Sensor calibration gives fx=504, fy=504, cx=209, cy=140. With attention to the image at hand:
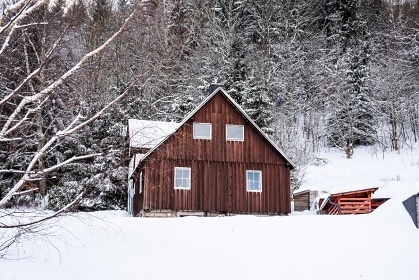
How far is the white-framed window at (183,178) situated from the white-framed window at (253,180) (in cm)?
322

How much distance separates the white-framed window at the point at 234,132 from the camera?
89.4 feet

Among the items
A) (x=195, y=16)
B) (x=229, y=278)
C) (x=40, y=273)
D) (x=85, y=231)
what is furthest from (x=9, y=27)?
(x=195, y=16)

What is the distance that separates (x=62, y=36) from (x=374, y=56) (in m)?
46.7

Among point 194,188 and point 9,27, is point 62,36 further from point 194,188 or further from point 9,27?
point 194,188

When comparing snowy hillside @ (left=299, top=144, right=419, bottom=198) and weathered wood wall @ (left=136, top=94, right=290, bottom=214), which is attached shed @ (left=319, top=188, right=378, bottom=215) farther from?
snowy hillside @ (left=299, top=144, right=419, bottom=198)

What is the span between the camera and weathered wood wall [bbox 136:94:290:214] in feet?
84.9

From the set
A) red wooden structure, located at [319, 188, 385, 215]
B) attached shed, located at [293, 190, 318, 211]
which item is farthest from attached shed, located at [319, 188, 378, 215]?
attached shed, located at [293, 190, 318, 211]

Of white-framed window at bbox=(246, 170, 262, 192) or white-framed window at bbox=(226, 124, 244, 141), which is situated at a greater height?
white-framed window at bbox=(226, 124, 244, 141)

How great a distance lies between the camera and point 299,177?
37.8 meters

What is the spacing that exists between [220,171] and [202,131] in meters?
2.34

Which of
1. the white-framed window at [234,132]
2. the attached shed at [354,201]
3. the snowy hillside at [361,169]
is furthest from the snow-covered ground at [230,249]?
the snowy hillside at [361,169]

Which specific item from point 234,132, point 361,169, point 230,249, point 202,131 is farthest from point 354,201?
→ point 361,169

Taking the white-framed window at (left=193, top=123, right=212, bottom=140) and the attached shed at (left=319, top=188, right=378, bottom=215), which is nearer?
the attached shed at (left=319, top=188, right=378, bottom=215)

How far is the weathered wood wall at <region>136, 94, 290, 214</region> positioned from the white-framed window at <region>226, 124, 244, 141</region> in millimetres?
176
